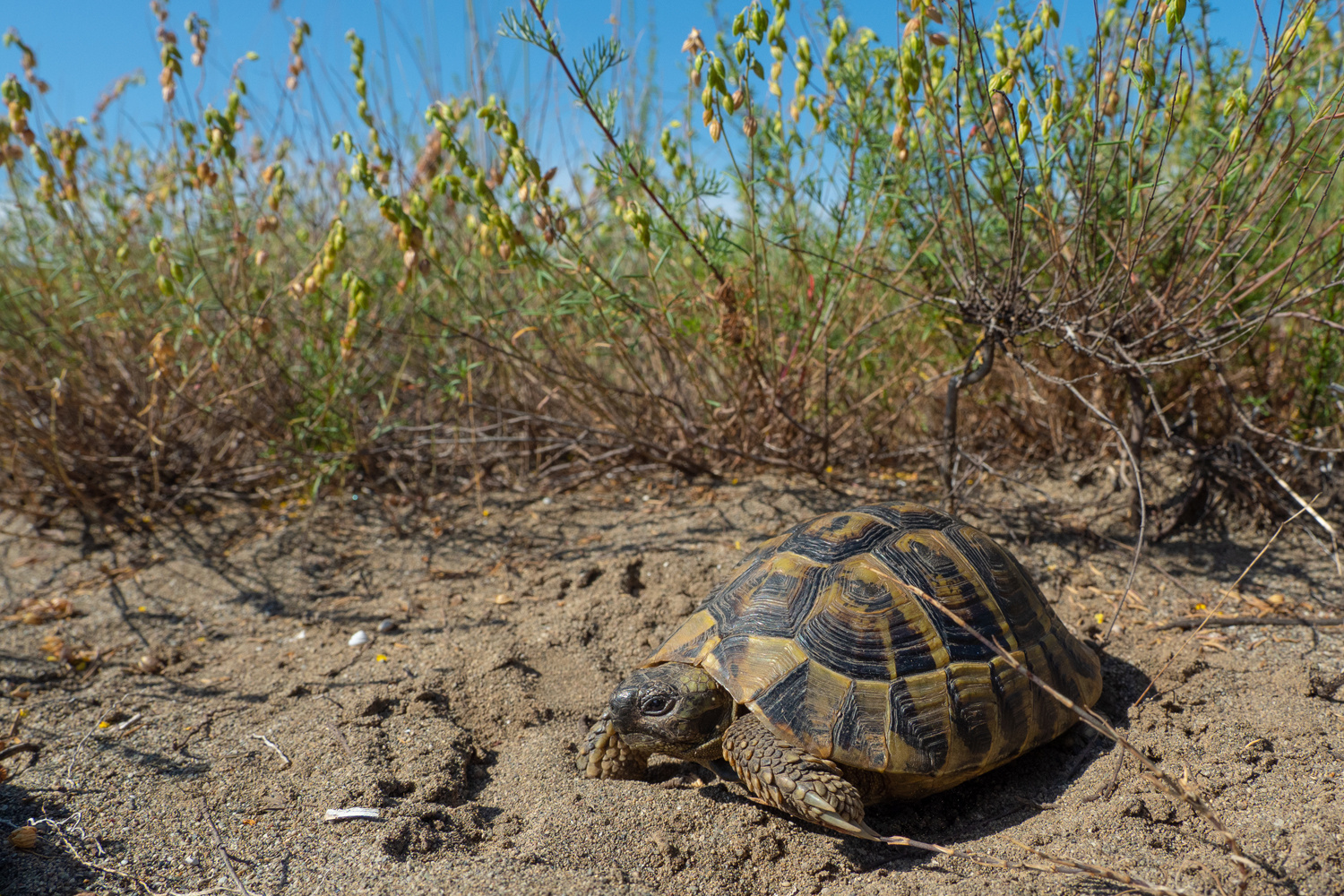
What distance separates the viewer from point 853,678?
2201mm

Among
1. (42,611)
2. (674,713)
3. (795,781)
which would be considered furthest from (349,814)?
(42,611)

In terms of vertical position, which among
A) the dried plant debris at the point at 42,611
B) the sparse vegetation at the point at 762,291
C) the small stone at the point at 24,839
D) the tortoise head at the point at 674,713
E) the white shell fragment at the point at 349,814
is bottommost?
the white shell fragment at the point at 349,814

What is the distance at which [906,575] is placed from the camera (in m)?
2.39

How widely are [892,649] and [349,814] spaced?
1572 mm

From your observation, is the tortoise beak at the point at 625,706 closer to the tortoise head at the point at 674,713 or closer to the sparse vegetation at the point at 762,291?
the tortoise head at the point at 674,713

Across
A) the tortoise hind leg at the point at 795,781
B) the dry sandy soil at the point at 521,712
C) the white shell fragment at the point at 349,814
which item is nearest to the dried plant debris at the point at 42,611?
the dry sandy soil at the point at 521,712

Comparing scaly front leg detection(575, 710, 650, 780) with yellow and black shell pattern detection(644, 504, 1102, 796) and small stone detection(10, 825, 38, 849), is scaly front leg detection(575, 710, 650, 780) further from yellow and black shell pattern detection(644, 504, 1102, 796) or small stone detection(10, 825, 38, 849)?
small stone detection(10, 825, 38, 849)

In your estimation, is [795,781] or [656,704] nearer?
[795,781]

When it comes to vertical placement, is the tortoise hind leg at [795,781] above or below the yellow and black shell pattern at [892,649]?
below

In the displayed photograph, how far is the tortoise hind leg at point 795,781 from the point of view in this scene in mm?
1970

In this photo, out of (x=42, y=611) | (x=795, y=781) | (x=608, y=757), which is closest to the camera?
(x=795, y=781)

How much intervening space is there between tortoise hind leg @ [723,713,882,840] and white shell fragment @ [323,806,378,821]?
3.23 ft

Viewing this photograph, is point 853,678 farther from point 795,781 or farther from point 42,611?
point 42,611

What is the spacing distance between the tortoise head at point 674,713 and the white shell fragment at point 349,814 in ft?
2.32
